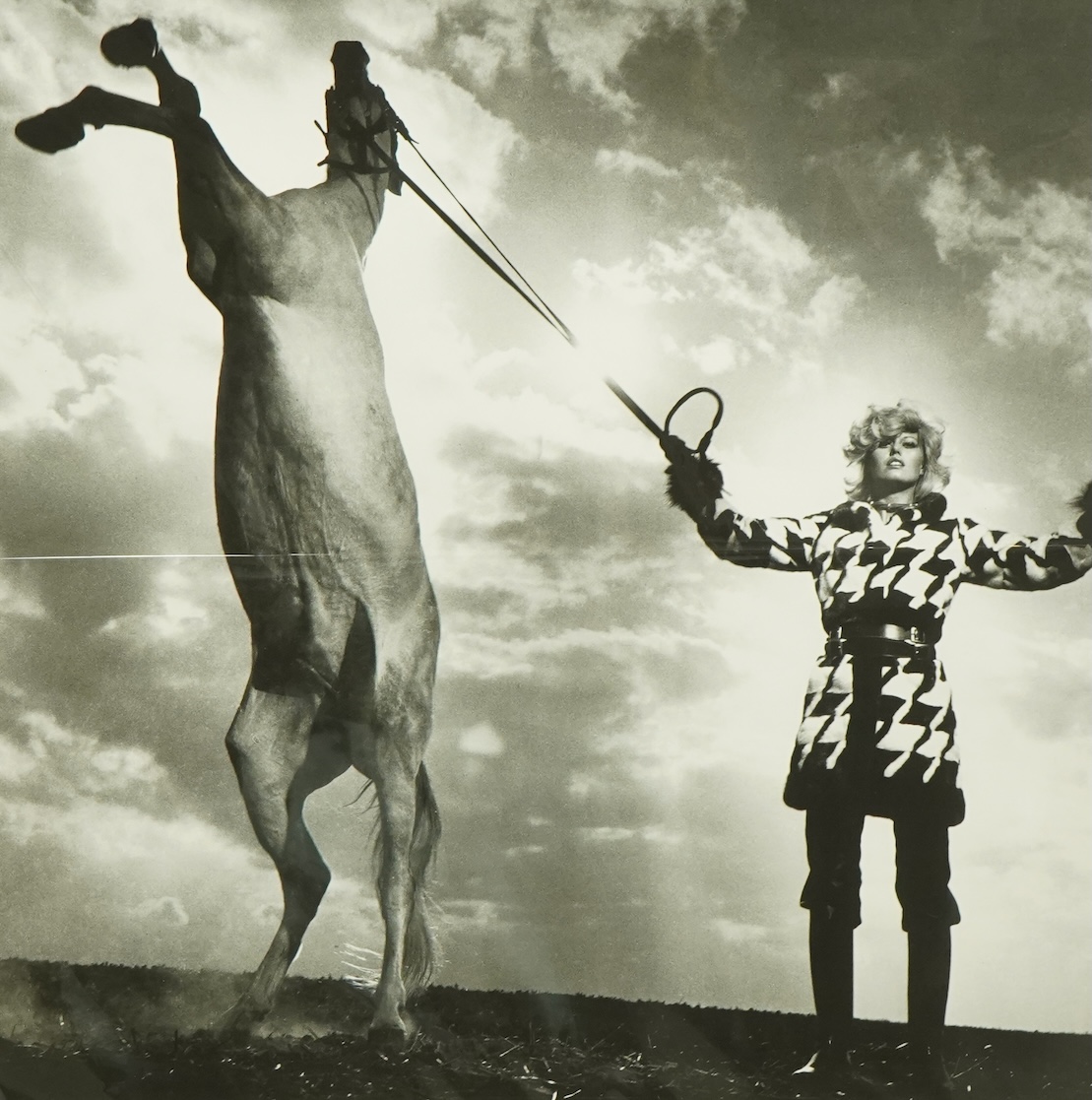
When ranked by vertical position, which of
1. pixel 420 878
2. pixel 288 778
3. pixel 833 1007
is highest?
pixel 288 778

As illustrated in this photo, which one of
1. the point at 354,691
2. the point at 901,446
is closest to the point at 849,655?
the point at 901,446

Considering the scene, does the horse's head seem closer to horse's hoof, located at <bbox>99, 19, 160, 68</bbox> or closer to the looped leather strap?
horse's hoof, located at <bbox>99, 19, 160, 68</bbox>

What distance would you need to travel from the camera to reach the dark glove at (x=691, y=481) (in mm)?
2764

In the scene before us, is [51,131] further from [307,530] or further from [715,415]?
[715,415]

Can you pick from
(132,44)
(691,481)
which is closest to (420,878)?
(691,481)

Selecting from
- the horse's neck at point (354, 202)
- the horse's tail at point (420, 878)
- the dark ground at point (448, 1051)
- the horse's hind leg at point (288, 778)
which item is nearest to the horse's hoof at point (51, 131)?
the horse's neck at point (354, 202)

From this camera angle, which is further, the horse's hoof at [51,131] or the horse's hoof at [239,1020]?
the horse's hoof at [51,131]

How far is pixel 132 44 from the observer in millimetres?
2857

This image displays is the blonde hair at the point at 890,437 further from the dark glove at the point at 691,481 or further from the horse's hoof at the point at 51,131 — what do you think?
the horse's hoof at the point at 51,131

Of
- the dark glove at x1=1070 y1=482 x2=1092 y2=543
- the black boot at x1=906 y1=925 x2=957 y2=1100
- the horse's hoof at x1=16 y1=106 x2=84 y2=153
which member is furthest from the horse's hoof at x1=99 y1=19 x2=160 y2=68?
the black boot at x1=906 y1=925 x2=957 y2=1100

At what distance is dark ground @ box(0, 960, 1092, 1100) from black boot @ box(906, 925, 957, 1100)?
0.03 meters

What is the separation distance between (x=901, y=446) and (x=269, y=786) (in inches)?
62.3

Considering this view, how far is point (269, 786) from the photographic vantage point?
2670mm

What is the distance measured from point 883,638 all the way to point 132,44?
2.18 meters
